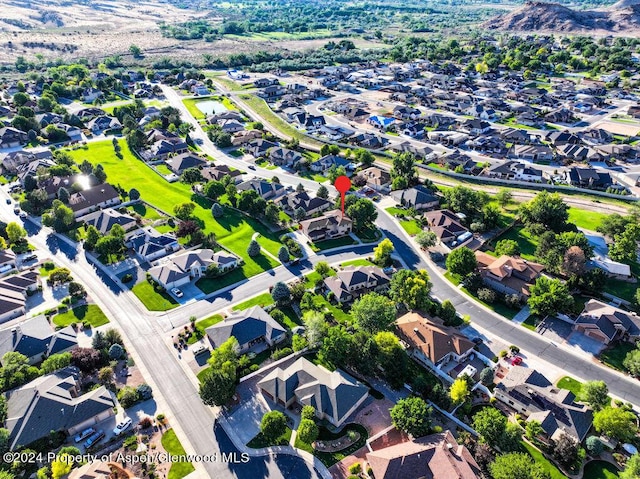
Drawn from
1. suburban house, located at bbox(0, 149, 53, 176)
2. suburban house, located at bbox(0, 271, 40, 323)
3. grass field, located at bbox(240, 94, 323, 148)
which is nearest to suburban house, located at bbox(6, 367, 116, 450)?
suburban house, located at bbox(0, 271, 40, 323)

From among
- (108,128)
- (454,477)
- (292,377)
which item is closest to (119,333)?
(292,377)

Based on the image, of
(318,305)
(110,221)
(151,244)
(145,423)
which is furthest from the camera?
(110,221)

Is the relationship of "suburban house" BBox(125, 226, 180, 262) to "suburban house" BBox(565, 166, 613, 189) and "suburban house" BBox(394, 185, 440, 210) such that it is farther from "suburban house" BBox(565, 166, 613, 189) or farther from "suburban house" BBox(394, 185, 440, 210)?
"suburban house" BBox(565, 166, 613, 189)

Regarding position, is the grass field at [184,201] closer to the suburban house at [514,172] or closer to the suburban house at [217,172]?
the suburban house at [217,172]

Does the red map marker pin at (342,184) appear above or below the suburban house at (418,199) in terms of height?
above

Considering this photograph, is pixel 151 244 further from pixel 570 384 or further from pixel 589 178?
pixel 589 178

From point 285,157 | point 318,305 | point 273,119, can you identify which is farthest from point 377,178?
point 273,119

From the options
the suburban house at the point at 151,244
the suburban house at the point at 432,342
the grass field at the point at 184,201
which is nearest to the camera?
the suburban house at the point at 432,342

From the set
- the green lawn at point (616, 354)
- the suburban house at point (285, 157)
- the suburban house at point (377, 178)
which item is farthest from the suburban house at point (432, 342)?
the suburban house at point (285, 157)
